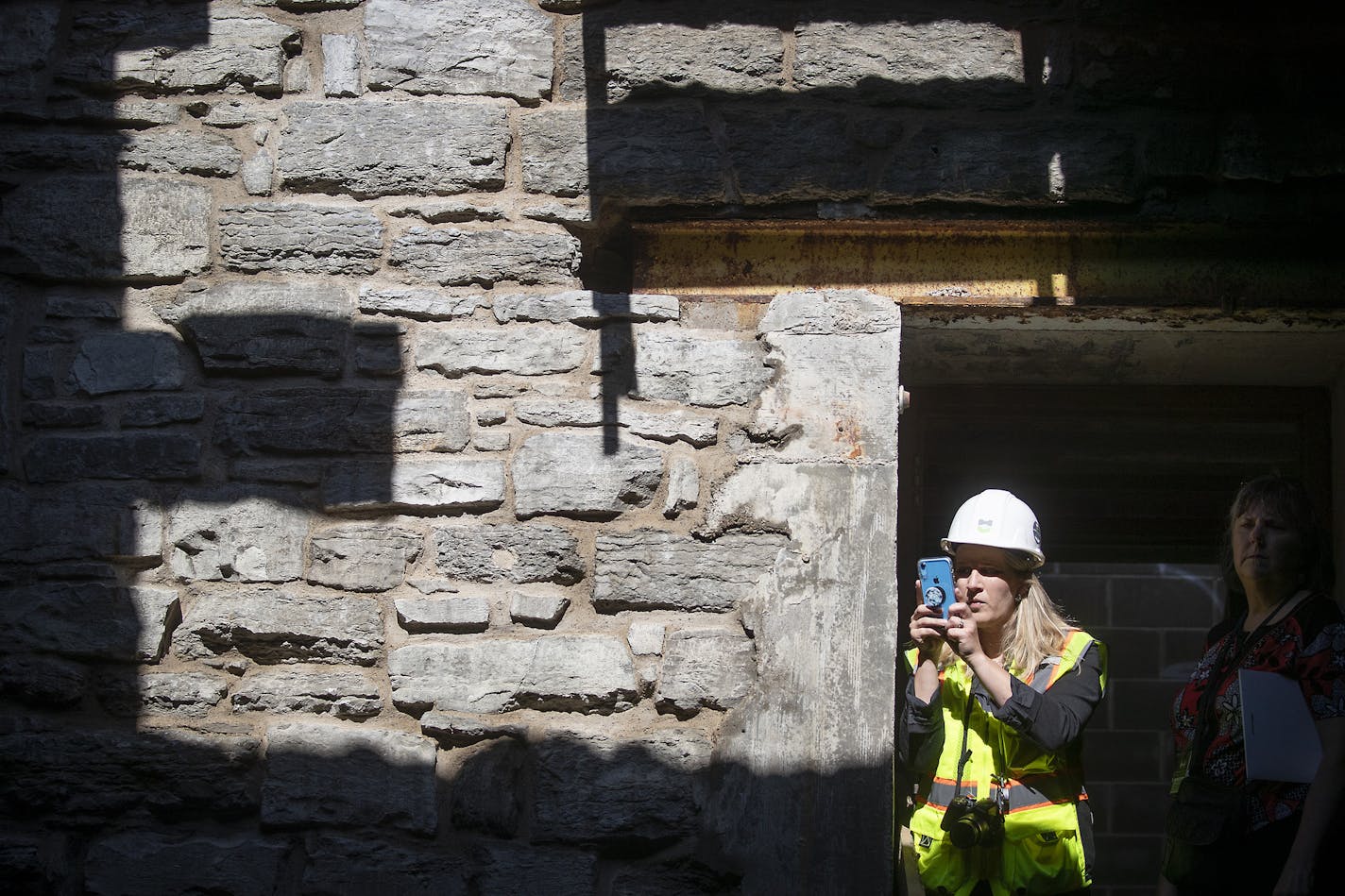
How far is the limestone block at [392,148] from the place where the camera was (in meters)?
2.83

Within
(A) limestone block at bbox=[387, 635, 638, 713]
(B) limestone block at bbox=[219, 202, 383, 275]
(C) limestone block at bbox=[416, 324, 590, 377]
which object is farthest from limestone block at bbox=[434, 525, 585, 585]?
(B) limestone block at bbox=[219, 202, 383, 275]

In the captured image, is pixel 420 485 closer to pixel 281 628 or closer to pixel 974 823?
pixel 281 628

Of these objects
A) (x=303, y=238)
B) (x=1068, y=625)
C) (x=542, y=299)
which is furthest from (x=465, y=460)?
(x=1068, y=625)

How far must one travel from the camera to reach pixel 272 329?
9.20ft

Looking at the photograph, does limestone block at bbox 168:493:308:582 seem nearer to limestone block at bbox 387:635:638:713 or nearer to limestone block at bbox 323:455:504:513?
limestone block at bbox 323:455:504:513

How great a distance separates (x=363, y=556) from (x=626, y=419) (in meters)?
0.67

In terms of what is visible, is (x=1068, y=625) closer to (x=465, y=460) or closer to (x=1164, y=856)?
(x=1164, y=856)

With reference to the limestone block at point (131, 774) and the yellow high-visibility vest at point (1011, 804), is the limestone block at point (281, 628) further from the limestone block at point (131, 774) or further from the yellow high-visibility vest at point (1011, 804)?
the yellow high-visibility vest at point (1011, 804)

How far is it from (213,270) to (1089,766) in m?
5.01

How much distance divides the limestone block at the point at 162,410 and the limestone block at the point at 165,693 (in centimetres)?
58

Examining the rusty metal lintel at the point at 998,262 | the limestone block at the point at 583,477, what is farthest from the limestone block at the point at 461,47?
the limestone block at the point at 583,477

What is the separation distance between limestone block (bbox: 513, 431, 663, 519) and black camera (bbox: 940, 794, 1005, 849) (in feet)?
3.05

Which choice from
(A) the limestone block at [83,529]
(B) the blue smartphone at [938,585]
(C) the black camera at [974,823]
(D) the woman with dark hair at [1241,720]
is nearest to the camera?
(D) the woman with dark hair at [1241,720]

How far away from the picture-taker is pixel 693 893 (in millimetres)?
2564
